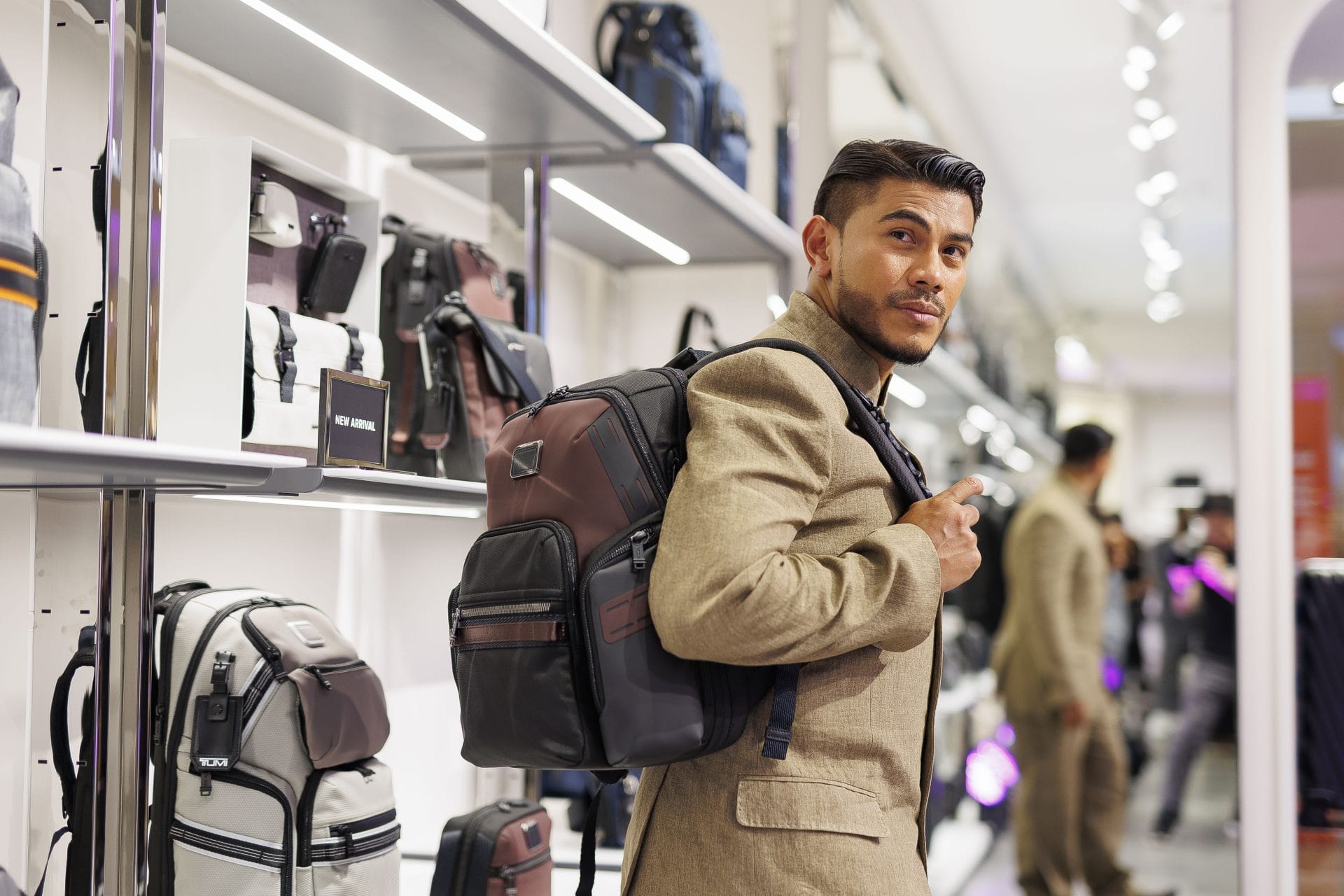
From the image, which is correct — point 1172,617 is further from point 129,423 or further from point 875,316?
point 129,423

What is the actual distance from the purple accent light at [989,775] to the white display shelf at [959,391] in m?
1.69

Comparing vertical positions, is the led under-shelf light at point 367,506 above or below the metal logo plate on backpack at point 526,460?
below

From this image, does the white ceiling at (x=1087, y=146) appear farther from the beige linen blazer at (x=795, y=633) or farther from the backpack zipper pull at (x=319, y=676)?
the backpack zipper pull at (x=319, y=676)

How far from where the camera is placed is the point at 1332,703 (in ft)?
11.0

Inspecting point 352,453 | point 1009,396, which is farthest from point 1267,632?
point 1009,396

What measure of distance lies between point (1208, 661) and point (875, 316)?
4763 millimetres

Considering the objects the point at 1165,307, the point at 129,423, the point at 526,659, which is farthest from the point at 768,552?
the point at 1165,307

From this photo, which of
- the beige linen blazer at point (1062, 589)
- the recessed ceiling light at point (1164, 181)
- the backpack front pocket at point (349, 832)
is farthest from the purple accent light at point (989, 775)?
the backpack front pocket at point (349, 832)

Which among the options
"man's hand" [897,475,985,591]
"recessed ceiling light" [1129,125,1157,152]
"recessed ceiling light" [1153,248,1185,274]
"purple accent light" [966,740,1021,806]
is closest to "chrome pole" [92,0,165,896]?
"man's hand" [897,475,985,591]

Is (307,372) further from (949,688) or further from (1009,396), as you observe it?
(1009,396)

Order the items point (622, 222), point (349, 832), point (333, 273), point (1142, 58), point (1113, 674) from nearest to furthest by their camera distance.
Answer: point (349, 832) → point (333, 273) → point (622, 222) → point (1142, 58) → point (1113, 674)

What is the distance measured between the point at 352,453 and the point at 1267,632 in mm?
2634

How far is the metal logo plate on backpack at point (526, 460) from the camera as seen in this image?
4.89ft

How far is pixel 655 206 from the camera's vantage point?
3352mm
